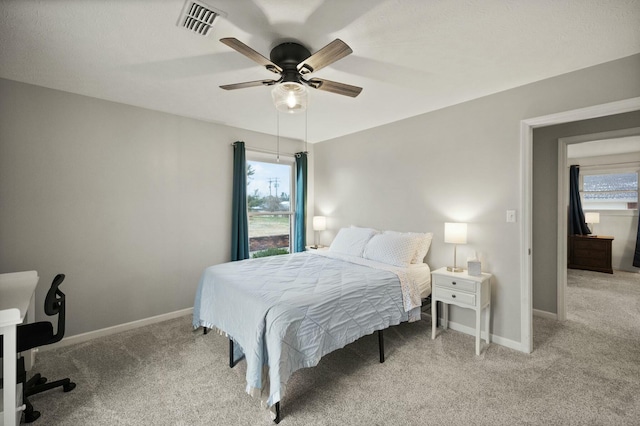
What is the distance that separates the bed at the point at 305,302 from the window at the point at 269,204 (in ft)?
3.86

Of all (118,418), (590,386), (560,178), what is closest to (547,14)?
(560,178)

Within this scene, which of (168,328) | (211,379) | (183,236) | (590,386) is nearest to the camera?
(590,386)

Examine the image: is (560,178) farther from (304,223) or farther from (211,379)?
(211,379)

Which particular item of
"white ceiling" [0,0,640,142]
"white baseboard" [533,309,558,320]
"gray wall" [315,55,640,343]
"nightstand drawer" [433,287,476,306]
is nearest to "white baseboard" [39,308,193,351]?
"white ceiling" [0,0,640,142]

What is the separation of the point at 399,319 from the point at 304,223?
254 centimetres

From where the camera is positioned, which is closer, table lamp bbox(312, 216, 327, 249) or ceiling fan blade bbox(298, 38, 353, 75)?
ceiling fan blade bbox(298, 38, 353, 75)

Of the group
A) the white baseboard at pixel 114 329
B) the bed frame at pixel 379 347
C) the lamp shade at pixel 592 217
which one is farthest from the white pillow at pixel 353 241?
the lamp shade at pixel 592 217

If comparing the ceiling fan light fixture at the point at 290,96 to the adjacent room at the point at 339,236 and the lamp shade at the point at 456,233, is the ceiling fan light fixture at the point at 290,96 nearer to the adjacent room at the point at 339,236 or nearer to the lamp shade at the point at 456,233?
the adjacent room at the point at 339,236

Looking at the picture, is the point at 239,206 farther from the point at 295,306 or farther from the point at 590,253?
the point at 590,253

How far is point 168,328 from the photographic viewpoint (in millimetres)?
3164

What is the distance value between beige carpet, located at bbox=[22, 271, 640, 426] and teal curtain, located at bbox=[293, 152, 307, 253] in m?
2.18

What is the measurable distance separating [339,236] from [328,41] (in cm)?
256

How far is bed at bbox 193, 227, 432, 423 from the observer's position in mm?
1805

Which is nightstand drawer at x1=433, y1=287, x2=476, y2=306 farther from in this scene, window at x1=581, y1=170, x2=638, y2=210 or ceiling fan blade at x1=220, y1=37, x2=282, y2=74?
window at x1=581, y1=170, x2=638, y2=210
